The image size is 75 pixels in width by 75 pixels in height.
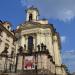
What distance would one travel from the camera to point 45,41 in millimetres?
50656

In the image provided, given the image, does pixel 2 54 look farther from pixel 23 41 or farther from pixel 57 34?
pixel 57 34

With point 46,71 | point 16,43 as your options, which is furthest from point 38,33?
point 46,71

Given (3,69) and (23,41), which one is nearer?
(3,69)

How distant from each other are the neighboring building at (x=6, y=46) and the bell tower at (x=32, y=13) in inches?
235

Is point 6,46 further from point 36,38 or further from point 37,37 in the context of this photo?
point 37,37

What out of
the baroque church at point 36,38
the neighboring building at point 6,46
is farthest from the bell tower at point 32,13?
the neighboring building at point 6,46

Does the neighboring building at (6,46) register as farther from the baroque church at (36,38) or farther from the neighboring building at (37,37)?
the neighboring building at (37,37)

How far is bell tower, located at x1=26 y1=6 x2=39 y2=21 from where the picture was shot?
56031mm

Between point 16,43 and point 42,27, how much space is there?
6.99 m

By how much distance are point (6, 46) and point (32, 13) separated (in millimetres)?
12028

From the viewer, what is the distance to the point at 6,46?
48844mm

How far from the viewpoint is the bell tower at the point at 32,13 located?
56.0m

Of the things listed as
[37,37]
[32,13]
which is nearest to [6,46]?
[37,37]

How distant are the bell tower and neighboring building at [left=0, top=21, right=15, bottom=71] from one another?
235 inches
